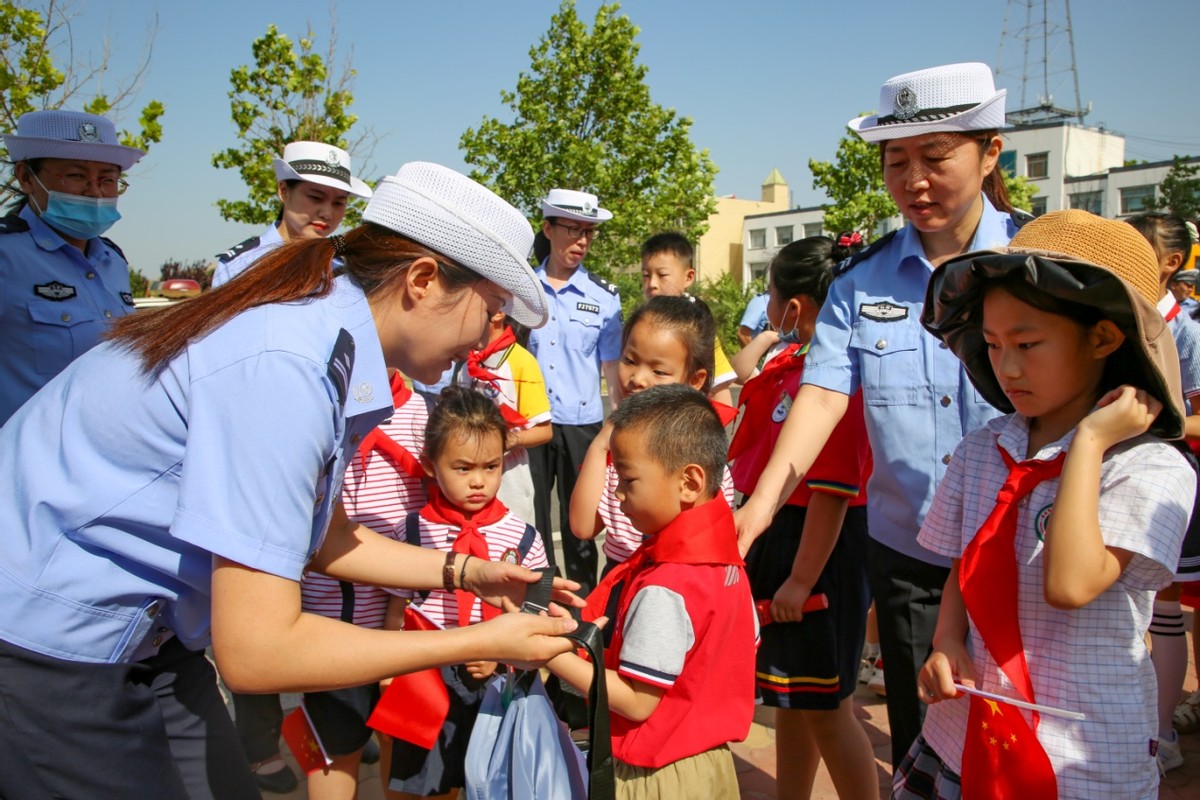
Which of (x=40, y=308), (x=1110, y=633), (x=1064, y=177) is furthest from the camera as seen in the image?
(x=1064, y=177)

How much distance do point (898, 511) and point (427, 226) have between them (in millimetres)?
1524

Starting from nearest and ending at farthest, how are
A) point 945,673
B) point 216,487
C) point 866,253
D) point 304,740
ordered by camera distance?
point 216,487
point 945,673
point 866,253
point 304,740

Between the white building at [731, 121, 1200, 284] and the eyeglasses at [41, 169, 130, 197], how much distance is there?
46.9 meters

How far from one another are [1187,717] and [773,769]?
1884 mm

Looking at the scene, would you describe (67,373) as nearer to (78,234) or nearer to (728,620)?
(728,620)

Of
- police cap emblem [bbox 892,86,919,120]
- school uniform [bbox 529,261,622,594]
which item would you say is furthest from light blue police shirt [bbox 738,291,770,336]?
police cap emblem [bbox 892,86,919,120]

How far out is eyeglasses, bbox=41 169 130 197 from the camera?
4.10 meters

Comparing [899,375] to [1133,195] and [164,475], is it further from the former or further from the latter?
[1133,195]

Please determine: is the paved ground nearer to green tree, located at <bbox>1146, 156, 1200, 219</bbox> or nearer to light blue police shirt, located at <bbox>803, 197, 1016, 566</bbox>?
light blue police shirt, located at <bbox>803, 197, 1016, 566</bbox>

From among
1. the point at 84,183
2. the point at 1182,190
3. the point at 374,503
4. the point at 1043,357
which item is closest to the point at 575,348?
the point at 374,503

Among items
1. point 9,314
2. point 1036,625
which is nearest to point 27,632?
point 1036,625

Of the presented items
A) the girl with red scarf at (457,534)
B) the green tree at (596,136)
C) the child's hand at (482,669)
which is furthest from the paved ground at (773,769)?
the green tree at (596,136)

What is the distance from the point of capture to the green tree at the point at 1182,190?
116 feet

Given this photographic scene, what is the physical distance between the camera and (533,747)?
208 cm
